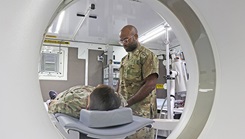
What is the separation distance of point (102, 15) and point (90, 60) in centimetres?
148

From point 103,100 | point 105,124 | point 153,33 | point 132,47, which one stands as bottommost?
point 105,124

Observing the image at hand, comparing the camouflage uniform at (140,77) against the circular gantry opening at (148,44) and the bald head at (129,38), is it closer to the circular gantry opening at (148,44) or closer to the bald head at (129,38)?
the bald head at (129,38)

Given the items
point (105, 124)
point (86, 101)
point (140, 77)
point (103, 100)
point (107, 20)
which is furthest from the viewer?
point (107, 20)

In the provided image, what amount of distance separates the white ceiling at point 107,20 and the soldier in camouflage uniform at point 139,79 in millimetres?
1386

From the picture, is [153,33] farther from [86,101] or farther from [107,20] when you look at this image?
[86,101]

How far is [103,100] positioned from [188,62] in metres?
0.69

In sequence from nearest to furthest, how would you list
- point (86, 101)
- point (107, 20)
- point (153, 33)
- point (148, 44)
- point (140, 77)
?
point (86, 101), point (140, 77), point (107, 20), point (153, 33), point (148, 44)

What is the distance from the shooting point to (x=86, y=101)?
173 centimetres

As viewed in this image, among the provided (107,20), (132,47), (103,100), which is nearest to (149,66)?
(132,47)

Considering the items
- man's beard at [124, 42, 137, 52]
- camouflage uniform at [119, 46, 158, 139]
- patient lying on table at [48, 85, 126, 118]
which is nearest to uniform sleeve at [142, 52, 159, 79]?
camouflage uniform at [119, 46, 158, 139]

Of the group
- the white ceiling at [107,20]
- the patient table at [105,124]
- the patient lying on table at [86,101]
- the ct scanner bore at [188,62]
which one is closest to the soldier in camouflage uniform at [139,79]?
the patient lying on table at [86,101]

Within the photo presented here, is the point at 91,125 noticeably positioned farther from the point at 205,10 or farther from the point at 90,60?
the point at 90,60

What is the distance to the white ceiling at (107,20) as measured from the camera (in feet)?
11.6
